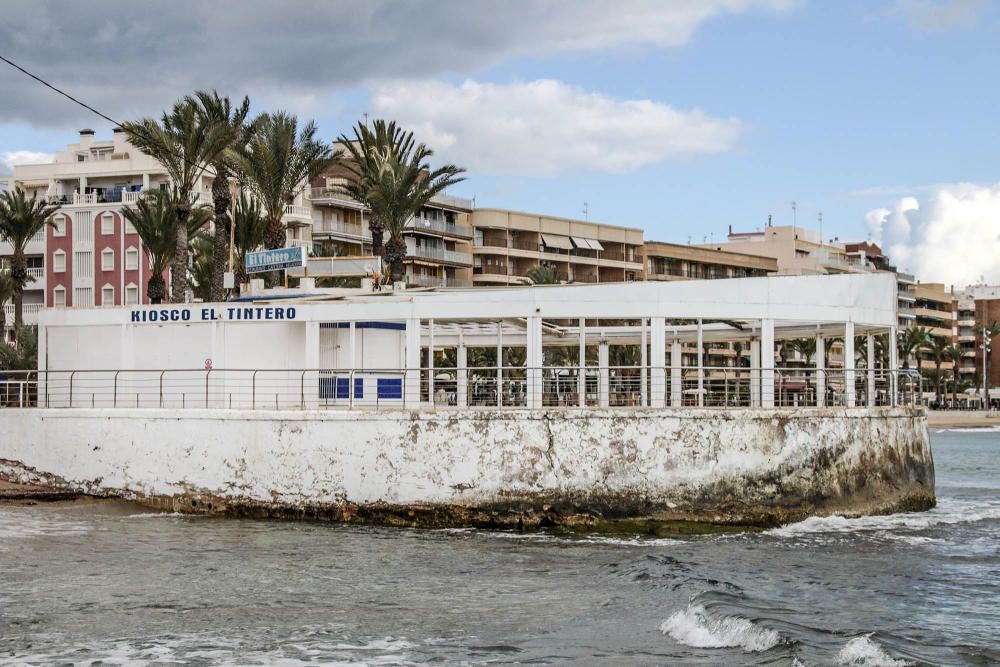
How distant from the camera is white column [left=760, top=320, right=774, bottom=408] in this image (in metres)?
26.4

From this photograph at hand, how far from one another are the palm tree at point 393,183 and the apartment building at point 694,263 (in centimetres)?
7588

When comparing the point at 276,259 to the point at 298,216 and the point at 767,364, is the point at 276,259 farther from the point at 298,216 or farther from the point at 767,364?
the point at 298,216

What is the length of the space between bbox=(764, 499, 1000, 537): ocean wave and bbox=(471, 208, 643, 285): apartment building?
7812cm

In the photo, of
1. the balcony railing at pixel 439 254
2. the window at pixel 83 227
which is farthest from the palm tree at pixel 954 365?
the window at pixel 83 227

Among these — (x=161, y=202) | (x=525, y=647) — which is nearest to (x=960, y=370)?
(x=161, y=202)

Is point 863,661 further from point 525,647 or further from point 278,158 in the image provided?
point 278,158

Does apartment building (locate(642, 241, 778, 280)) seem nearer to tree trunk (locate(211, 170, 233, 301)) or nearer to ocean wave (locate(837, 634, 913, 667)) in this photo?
tree trunk (locate(211, 170, 233, 301))

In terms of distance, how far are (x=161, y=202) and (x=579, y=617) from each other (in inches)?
1648

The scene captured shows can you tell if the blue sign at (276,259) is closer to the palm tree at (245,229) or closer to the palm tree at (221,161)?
the palm tree at (221,161)

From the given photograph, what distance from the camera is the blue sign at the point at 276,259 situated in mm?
32722

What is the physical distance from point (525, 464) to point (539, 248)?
8892 centimetres

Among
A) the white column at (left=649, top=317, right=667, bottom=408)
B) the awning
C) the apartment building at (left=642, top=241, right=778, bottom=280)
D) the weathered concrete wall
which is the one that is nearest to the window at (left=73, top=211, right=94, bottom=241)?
the awning

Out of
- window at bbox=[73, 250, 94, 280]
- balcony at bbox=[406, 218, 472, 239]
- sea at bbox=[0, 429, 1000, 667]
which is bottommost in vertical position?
sea at bbox=[0, 429, 1000, 667]

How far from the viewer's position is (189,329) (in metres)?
29.8
